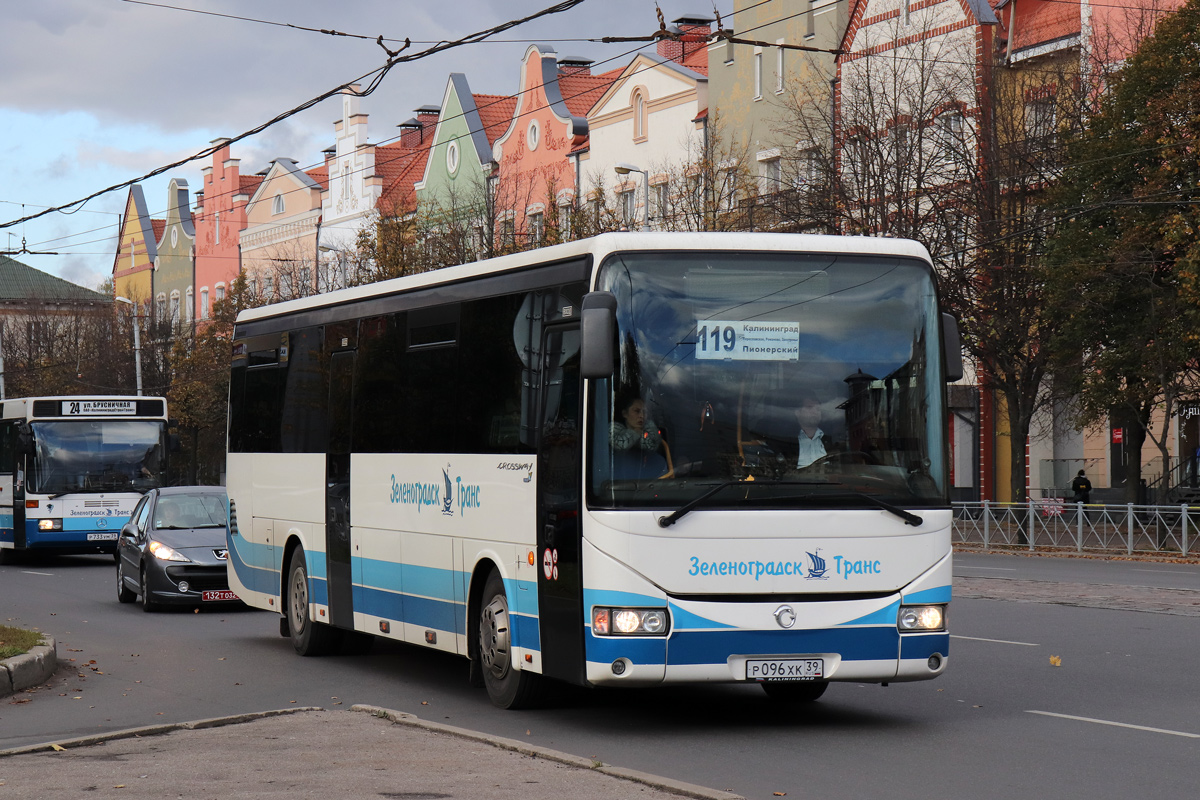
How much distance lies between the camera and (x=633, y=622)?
970cm

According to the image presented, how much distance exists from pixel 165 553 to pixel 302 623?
5699 mm

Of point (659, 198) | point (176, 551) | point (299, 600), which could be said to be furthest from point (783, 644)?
point (659, 198)

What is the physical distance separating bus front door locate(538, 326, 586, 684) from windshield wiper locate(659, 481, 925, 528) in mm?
592

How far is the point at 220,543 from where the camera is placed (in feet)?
67.8

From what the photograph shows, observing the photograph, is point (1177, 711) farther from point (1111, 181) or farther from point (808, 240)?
point (1111, 181)

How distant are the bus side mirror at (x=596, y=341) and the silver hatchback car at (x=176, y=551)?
11456 millimetres

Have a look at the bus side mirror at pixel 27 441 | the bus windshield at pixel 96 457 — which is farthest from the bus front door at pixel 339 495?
the bus side mirror at pixel 27 441

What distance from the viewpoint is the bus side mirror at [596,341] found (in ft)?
31.2

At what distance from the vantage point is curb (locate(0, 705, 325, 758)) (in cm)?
915

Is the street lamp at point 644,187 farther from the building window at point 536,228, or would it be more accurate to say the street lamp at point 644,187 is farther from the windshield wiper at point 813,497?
the windshield wiper at point 813,497

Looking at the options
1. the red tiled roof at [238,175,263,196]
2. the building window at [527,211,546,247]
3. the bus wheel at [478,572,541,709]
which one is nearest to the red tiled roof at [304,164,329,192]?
the red tiled roof at [238,175,263,196]

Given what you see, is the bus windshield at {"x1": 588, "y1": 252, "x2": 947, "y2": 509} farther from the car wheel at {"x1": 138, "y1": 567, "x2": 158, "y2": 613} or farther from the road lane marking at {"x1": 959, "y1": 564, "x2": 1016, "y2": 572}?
the road lane marking at {"x1": 959, "y1": 564, "x2": 1016, "y2": 572}

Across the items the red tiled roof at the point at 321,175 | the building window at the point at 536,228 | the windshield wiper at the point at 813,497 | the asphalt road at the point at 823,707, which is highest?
the red tiled roof at the point at 321,175

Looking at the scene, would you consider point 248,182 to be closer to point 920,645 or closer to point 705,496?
point 705,496
